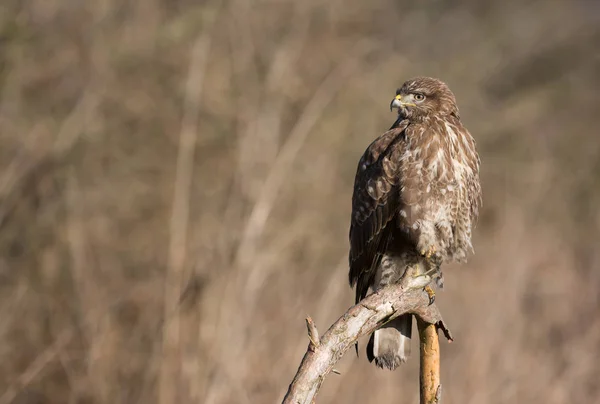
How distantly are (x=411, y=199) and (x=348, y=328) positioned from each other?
56.3 inches

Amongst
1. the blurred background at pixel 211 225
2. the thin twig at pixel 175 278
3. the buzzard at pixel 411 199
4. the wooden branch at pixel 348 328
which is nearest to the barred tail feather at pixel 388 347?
the buzzard at pixel 411 199

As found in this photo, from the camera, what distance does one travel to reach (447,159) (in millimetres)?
3998

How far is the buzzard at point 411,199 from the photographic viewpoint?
3.97m

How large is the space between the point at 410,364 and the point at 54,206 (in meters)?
3.20

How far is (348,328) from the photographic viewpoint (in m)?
2.60

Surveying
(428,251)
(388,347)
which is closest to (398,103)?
(428,251)

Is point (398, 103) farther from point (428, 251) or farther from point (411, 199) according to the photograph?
point (428, 251)

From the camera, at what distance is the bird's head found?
13.7 feet

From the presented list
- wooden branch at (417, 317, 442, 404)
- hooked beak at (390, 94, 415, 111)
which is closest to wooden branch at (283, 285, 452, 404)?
wooden branch at (417, 317, 442, 404)

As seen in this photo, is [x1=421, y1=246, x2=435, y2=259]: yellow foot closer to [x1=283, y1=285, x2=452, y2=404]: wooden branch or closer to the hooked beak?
the hooked beak

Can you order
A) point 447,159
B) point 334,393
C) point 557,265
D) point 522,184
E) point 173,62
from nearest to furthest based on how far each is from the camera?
point 447,159, point 334,393, point 173,62, point 557,265, point 522,184

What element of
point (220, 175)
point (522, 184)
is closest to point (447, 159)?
point (220, 175)

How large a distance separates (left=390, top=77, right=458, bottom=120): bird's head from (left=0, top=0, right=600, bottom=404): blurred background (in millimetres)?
1326

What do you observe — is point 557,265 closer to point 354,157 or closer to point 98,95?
point 354,157
